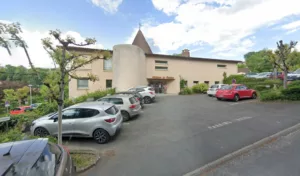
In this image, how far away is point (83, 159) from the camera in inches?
190

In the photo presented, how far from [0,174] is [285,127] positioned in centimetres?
880

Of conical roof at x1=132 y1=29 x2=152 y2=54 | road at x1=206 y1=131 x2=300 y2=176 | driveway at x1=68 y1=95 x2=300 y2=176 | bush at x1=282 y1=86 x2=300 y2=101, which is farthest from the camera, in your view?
conical roof at x1=132 y1=29 x2=152 y2=54

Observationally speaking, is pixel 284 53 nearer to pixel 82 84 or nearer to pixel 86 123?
pixel 86 123

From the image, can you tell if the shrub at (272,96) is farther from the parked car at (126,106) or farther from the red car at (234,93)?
the parked car at (126,106)

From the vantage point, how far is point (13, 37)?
4895mm

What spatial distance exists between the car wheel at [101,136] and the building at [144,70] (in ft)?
39.5

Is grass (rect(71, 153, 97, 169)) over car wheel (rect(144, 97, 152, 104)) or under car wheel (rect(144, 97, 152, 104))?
under

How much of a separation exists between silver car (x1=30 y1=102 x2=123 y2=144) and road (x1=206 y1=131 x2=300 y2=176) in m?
4.07

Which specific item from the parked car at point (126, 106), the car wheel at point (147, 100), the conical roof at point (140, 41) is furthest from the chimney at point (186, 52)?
the parked car at point (126, 106)

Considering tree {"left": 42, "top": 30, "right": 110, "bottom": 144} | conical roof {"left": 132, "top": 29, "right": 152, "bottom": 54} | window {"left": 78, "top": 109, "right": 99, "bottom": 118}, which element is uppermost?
conical roof {"left": 132, "top": 29, "right": 152, "bottom": 54}

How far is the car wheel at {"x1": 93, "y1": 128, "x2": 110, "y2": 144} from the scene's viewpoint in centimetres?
629

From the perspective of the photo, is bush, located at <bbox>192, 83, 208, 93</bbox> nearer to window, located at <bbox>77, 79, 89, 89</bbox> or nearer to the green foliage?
the green foliage

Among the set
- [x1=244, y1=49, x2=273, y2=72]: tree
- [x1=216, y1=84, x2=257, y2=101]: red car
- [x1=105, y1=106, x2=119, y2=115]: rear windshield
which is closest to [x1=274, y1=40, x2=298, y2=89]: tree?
[x1=216, y1=84, x2=257, y2=101]: red car

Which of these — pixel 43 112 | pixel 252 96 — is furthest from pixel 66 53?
pixel 252 96
